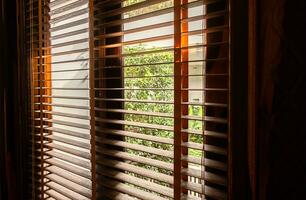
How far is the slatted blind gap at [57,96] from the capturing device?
1.30 m

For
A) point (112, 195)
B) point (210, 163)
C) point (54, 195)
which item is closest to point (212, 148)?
point (210, 163)

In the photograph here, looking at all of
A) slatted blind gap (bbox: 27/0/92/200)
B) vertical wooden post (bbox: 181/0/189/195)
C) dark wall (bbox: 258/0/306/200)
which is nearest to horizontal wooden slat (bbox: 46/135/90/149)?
slatted blind gap (bbox: 27/0/92/200)

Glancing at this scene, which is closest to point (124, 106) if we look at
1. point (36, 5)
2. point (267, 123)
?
point (267, 123)

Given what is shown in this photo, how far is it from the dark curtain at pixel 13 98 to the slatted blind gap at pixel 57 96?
0.25 ft

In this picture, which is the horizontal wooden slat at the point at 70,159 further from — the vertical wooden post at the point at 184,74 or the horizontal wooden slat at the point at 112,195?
the vertical wooden post at the point at 184,74

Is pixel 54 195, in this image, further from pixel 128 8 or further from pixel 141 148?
pixel 128 8

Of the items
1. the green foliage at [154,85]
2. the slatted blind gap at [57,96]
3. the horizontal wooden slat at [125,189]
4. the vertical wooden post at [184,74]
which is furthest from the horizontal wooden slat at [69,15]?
the horizontal wooden slat at [125,189]

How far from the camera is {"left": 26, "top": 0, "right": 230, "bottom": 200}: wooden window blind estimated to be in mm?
825

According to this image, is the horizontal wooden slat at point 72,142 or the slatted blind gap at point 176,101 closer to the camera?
the slatted blind gap at point 176,101

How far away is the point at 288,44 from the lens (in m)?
Result: 0.61

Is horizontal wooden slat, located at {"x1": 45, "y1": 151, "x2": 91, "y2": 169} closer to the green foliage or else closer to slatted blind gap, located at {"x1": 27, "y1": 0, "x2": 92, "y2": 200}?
slatted blind gap, located at {"x1": 27, "y1": 0, "x2": 92, "y2": 200}

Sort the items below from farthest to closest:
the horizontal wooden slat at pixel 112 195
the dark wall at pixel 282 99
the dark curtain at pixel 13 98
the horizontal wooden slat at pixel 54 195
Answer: the dark curtain at pixel 13 98
the horizontal wooden slat at pixel 54 195
the horizontal wooden slat at pixel 112 195
the dark wall at pixel 282 99

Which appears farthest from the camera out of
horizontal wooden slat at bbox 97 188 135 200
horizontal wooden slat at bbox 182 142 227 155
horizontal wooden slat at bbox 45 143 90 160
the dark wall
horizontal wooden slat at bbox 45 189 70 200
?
horizontal wooden slat at bbox 45 189 70 200

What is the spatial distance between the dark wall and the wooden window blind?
121 mm
